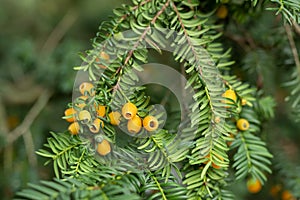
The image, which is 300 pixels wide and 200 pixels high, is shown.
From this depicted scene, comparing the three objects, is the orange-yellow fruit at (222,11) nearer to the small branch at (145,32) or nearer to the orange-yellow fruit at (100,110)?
the small branch at (145,32)

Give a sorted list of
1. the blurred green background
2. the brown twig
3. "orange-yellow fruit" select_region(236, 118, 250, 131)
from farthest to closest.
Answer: the brown twig
the blurred green background
"orange-yellow fruit" select_region(236, 118, 250, 131)

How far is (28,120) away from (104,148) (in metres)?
0.81

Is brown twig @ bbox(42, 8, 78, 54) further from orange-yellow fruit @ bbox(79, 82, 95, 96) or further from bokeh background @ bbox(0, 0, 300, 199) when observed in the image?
orange-yellow fruit @ bbox(79, 82, 95, 96)

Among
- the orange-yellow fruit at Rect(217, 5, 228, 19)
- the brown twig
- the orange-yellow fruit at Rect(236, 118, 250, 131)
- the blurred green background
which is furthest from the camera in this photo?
the brown twig

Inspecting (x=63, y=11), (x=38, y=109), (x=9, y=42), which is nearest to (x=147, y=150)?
(x=38, y=109)

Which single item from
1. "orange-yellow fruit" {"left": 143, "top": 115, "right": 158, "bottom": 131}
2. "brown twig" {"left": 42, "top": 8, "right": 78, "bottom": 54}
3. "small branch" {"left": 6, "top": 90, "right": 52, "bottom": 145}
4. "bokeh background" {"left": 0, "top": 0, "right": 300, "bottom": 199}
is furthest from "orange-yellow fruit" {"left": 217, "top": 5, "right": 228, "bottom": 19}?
"brown twig" {"left": 42, "top": 8, "right": 78, "bottom": 54}

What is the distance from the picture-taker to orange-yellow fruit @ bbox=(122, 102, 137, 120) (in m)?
0.68

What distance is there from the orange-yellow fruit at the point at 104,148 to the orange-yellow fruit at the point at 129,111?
5cm

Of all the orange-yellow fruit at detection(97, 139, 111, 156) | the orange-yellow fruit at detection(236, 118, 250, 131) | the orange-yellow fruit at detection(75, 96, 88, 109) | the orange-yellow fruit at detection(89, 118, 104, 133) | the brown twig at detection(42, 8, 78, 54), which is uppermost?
the brown twig at detection(42, 8, 78, 54)

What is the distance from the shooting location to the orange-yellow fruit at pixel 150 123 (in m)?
0.70

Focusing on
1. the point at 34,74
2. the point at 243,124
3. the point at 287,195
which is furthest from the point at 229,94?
the point at 34,74

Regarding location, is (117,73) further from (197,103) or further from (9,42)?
(9,42)

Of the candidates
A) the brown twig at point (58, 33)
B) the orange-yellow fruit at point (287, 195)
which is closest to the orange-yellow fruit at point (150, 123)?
the orange-yellow fruit at point (287, 195)

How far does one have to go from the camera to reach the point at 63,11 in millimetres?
2037
